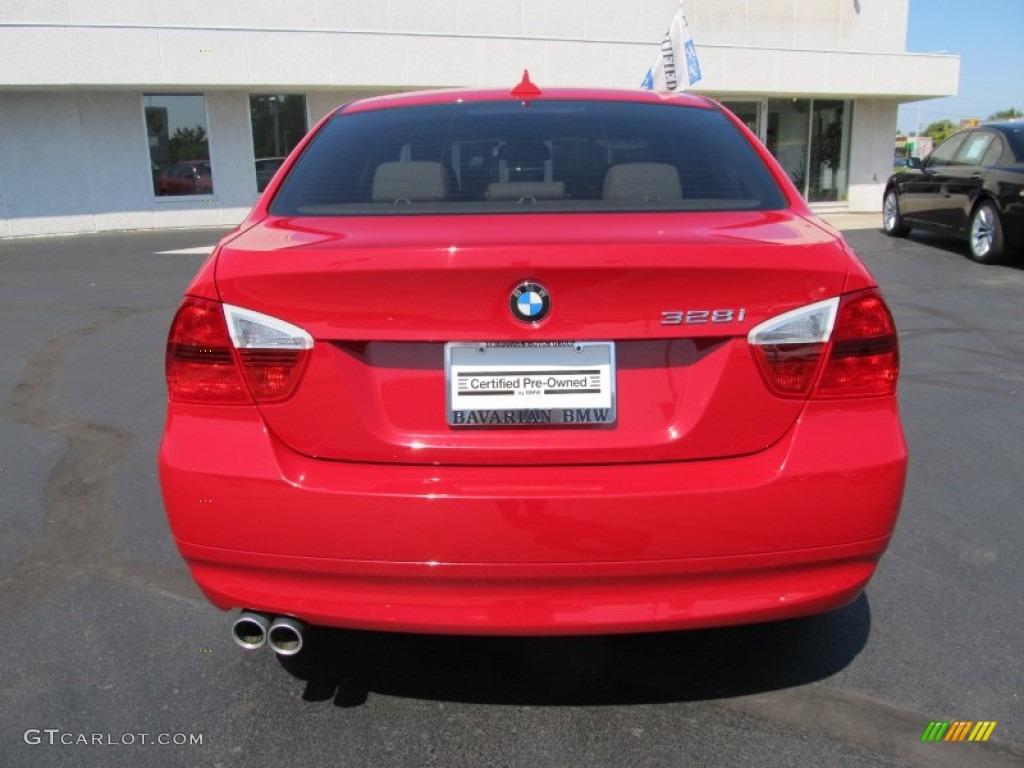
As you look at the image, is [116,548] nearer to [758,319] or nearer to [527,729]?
[527,729]

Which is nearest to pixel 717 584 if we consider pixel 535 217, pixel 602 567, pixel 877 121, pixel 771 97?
pixel 602 567

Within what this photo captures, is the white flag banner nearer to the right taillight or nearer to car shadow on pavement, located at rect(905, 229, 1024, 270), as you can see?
car shadow on pavement, located at rect(905, 229, 1024, 270)

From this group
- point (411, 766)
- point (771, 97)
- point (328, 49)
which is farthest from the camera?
point (771, 97)

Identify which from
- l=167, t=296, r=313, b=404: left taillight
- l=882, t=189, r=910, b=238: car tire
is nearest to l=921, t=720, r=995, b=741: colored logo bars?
l=167, t=296, r=313, b=404: left taillight

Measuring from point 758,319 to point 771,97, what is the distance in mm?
20443

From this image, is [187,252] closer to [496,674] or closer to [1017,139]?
[1017,139]

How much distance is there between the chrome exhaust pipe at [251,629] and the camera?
7.48 feet

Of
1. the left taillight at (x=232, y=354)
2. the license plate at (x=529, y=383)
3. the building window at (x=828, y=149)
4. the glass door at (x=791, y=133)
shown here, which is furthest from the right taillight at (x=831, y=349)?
the building window at (x=828, y=149)

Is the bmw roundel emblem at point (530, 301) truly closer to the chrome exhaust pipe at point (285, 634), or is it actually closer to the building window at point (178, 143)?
the chrome exhaust pipe at point (285, 634)

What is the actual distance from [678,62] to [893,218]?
4.52 m

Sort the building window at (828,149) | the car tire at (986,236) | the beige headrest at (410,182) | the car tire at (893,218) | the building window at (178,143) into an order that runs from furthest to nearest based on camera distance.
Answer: the building window at (828,149), the building window at (178,143), the car tire at (893,218), the car tire at (986,236), the beige headrest at (410,182)

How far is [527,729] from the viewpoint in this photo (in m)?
2.44

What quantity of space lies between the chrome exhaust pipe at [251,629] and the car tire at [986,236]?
36.2 feet

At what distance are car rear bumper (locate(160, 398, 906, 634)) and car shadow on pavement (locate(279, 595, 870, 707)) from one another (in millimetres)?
513
